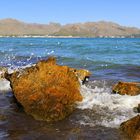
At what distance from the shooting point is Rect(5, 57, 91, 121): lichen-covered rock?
12070mm

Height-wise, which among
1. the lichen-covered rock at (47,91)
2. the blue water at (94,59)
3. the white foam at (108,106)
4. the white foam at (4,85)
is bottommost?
the blue water at (94,59)

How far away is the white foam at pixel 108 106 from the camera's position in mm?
11715

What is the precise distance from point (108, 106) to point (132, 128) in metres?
3.24

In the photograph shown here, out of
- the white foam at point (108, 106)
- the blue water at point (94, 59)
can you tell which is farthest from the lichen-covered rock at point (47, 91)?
the blue water at point (94, 59)

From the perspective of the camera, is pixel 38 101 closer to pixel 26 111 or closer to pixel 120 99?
pixel 26 111

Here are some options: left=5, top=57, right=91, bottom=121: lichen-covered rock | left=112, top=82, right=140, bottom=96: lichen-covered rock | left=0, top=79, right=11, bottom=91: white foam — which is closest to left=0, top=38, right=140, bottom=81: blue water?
left=0, top=79, right=11, bottom=91: white foam

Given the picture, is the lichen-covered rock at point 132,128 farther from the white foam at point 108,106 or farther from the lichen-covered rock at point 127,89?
the lichen-covered rock at point 127,89

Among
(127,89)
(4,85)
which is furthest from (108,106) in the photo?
(4,85)

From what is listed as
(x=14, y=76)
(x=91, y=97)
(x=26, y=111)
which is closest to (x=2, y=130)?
(x=26, y=111)

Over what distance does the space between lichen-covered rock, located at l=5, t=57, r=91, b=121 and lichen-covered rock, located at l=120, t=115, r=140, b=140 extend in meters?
2.44

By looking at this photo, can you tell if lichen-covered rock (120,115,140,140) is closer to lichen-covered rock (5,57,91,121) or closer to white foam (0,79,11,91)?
lichen-covered rock (5,57,91,121)

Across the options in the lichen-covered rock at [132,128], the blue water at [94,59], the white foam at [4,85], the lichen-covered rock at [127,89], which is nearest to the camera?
the lichen-covered rock at [132,128]

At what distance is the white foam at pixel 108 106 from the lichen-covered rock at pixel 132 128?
76cm

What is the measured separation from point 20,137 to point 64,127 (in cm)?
155
